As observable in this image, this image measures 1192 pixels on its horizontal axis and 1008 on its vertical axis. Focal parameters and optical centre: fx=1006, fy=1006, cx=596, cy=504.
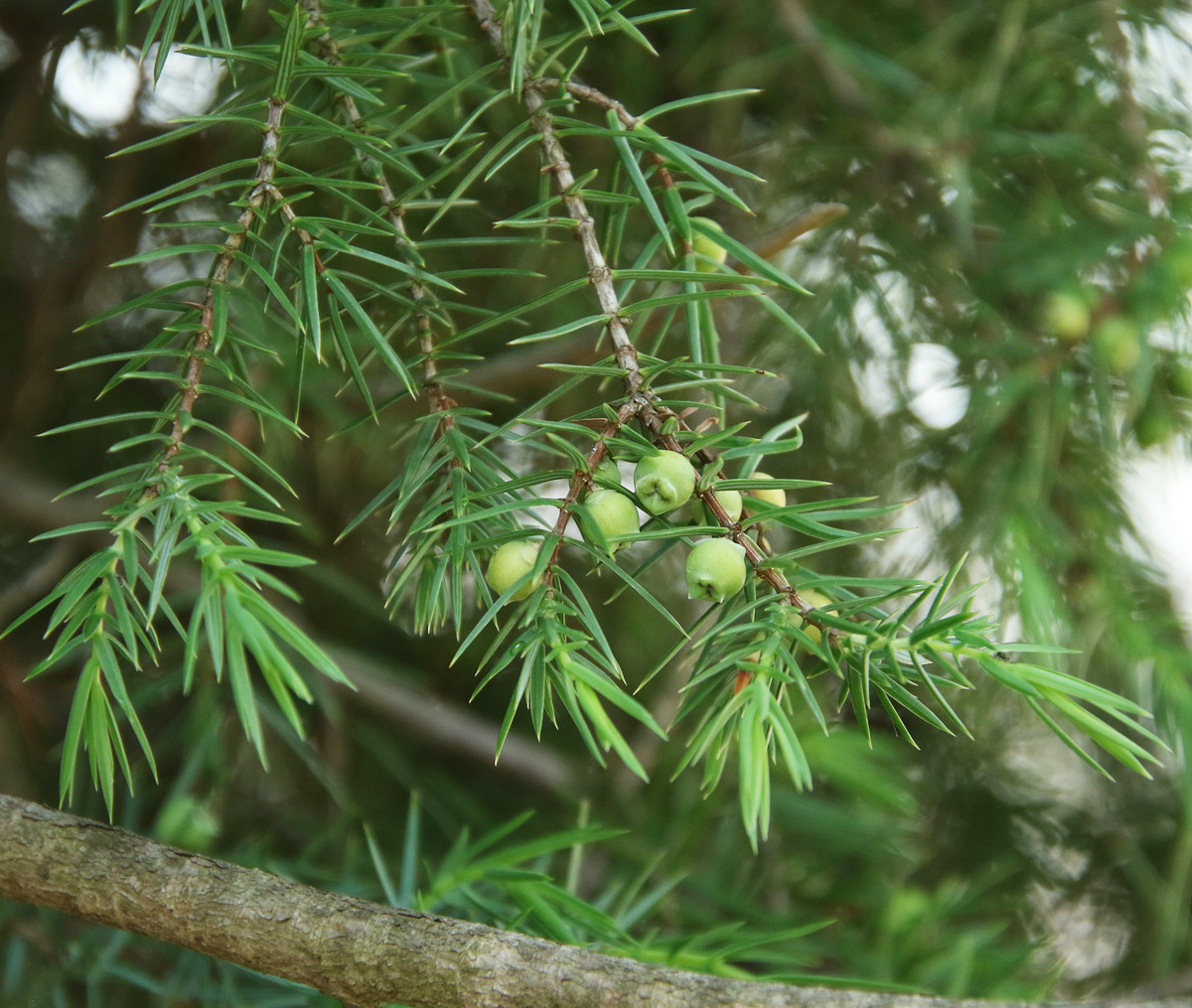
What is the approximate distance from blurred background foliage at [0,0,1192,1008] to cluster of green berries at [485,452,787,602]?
0.23 m

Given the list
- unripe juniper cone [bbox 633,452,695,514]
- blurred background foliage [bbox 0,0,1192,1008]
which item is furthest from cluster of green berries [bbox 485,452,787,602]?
blurred background foliage [bbox 0,0,1192,1008]

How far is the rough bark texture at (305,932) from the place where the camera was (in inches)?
12.9

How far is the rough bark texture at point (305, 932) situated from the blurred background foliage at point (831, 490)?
0.47 feet

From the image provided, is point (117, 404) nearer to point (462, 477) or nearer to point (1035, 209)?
point (462, 477)

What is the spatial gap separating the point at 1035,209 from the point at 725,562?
570 mm

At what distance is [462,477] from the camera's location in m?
0.35

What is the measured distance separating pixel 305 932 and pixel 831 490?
0.61 meters

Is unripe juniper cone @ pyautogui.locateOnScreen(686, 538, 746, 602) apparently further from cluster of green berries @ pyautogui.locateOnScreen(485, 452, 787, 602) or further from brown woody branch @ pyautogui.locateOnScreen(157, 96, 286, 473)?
brown woody branch @ pyautogui.locateOnScreen(157, 96, 286, 473)

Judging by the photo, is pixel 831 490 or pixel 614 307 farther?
pixel 831 490

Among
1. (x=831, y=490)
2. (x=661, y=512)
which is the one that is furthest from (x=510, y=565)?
(x=831, y=490)

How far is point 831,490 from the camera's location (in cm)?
85

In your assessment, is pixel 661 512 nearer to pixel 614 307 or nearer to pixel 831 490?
pixel 614 307

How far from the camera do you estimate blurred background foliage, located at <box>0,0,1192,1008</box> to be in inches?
24.6

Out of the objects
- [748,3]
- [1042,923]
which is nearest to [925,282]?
[748,3]
